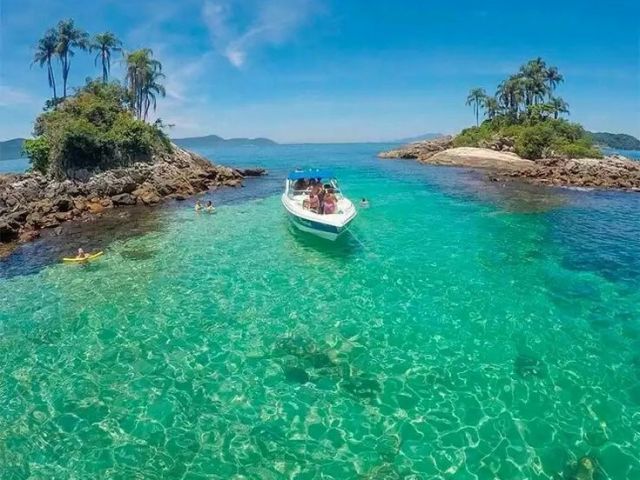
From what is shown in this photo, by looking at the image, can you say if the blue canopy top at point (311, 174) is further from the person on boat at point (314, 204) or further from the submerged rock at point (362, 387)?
the submerged rock at point (362, 387)

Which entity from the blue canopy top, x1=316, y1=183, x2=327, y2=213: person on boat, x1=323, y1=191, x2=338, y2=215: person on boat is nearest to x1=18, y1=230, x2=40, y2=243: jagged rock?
the blue canopy top

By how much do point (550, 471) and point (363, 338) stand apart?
688 cm

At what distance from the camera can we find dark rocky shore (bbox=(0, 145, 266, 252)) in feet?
105

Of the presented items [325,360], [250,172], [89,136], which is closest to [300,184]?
[325,360]

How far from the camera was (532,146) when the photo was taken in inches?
2938

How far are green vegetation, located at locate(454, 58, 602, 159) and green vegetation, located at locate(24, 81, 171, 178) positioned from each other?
6198cm

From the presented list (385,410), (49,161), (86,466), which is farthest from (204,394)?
(49,161)

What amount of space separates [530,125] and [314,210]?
259ft

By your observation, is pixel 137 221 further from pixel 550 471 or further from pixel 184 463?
pixel 550 471

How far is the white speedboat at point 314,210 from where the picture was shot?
2503 centimetres

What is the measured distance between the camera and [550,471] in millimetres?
9578

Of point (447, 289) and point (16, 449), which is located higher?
point (447, 289)

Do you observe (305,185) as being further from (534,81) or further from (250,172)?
(534,81)

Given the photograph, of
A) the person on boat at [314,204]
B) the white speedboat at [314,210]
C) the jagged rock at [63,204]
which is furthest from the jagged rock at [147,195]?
the person on boat at [314,204]
